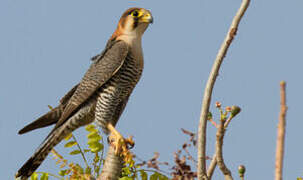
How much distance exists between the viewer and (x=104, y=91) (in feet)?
16.8

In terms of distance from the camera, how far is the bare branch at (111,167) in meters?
3.58

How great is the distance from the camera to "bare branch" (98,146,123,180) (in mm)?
3576

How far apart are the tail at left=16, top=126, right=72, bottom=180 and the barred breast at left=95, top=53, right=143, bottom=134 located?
443 mm

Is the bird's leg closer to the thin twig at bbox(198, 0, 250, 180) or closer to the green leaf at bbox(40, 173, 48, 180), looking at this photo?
the green leaf at bbox(40, 173, 48, 180)

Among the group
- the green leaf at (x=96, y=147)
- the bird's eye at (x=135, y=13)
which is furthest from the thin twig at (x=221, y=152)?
the bird's eye at (x=135, y=13)

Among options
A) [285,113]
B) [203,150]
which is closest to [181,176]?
[203,150]

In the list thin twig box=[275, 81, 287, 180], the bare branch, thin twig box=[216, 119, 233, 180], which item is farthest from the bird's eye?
thin twig box=[275, 81, 287, 180]

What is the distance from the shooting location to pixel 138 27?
5387mm

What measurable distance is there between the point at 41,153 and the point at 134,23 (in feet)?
6.31

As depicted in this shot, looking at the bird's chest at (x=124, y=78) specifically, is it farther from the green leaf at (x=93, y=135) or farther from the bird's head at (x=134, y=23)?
the green leaf at (x=93, y=135)

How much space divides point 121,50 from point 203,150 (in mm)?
2848

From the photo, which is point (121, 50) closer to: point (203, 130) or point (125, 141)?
point (125, 141)

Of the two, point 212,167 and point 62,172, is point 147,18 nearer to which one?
point 62,172

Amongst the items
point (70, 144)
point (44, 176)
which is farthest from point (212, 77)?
point (70, 144)
